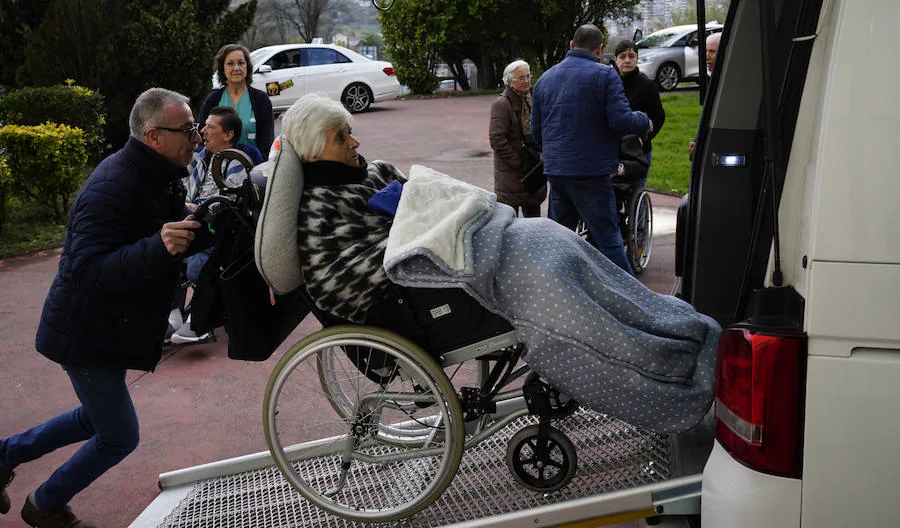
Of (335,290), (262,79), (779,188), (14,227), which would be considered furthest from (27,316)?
(262,79)

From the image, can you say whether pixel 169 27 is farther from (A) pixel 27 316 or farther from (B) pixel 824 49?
(B) pixel 824 49

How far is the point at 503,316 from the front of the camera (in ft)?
9.53

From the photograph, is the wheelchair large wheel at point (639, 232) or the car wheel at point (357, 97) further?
the car wheel at point (357, 97)

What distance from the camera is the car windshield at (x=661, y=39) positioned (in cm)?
2052

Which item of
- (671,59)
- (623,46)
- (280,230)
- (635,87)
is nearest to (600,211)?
(635,87)

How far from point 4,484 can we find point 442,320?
2119mm

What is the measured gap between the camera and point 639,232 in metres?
7.16

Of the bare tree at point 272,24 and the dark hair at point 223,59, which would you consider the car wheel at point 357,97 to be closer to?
the dark hair at point 223,59

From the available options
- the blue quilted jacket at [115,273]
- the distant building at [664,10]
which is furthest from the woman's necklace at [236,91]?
the distant building at [664,10]

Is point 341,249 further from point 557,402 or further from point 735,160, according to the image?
point 735,160

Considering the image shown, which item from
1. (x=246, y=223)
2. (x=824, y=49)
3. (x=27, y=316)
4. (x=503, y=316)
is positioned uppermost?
(x=824, y=49)

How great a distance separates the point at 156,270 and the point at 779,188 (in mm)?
2184

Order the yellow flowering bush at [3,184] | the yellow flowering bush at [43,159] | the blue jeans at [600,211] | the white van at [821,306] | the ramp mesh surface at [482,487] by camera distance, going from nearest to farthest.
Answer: the white van at [821,306] < the ramp mesh surface at [482,487] < the blue jeans at [600,211] < the yellow flowering bush at [3,184] < the yellow flowering bush at [43,159]

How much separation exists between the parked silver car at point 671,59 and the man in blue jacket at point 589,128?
14.7m
